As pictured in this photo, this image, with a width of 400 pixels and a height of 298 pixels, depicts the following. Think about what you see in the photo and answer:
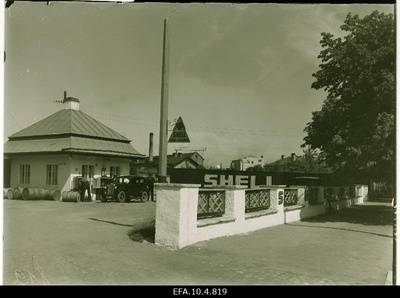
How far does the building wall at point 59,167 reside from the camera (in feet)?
66.0

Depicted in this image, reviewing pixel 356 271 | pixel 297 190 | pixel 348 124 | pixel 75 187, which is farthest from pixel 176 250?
pixel 75 187

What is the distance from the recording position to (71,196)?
1870cm

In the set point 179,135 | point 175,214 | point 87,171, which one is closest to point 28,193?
point 87,171

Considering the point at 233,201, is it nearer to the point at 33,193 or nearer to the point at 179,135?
the point at 179,135

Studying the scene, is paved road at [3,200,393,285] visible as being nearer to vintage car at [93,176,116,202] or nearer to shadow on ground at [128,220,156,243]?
shadow on ground at [128,220,156,243]

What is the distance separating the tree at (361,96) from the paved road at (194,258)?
2.08 metres

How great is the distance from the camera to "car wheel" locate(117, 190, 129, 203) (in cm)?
1981

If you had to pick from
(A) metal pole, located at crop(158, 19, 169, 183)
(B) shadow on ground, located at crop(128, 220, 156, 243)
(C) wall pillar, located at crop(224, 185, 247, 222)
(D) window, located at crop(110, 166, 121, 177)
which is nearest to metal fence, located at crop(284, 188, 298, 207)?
(C) wall pillar, located at crop(224, 185, 247, 222)

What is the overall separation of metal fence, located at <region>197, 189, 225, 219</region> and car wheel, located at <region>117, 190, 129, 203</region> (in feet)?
35.5

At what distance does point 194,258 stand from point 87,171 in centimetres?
1514

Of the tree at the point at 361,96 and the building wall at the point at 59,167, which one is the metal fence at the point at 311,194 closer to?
the tree at the point at 361,96

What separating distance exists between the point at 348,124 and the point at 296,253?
199 inches

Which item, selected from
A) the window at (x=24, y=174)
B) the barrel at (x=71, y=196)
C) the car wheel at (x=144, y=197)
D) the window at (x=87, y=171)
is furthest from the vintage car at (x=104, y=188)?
the window at (x=24, y=174)
